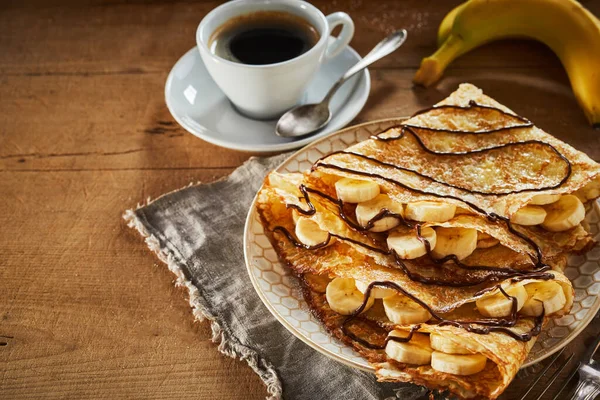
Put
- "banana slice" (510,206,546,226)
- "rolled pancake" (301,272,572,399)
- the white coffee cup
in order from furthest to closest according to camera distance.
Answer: the white coffee cup < "banana slice" (510,206,546,226) < "rolled pancake" (301,272,572,399)

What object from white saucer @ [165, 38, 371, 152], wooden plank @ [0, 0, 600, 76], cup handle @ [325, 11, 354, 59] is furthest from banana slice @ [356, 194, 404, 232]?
wooden plank @ [0, 0, 600, 76]

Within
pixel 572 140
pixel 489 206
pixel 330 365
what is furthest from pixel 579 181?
pixel 330 365

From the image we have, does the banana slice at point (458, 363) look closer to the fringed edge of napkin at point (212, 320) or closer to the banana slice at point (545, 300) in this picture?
the banana slice at point (545, 300)

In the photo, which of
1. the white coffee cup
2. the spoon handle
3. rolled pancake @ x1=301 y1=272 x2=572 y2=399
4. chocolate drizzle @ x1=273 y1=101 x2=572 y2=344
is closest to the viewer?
rolled pancake @ x1=301 y1=272 x2=572 y2=399

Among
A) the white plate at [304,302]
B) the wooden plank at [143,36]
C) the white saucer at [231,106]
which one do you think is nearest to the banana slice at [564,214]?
the white plate at [304,302]

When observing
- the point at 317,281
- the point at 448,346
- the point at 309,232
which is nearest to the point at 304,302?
the point at 317,281

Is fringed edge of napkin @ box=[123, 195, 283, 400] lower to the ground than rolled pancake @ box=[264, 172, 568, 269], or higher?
lower

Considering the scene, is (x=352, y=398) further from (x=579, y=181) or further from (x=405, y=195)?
(x=579, y=181)

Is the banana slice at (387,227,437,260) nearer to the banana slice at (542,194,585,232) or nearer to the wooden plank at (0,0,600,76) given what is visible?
the banana slice at (542,194,585,232)
